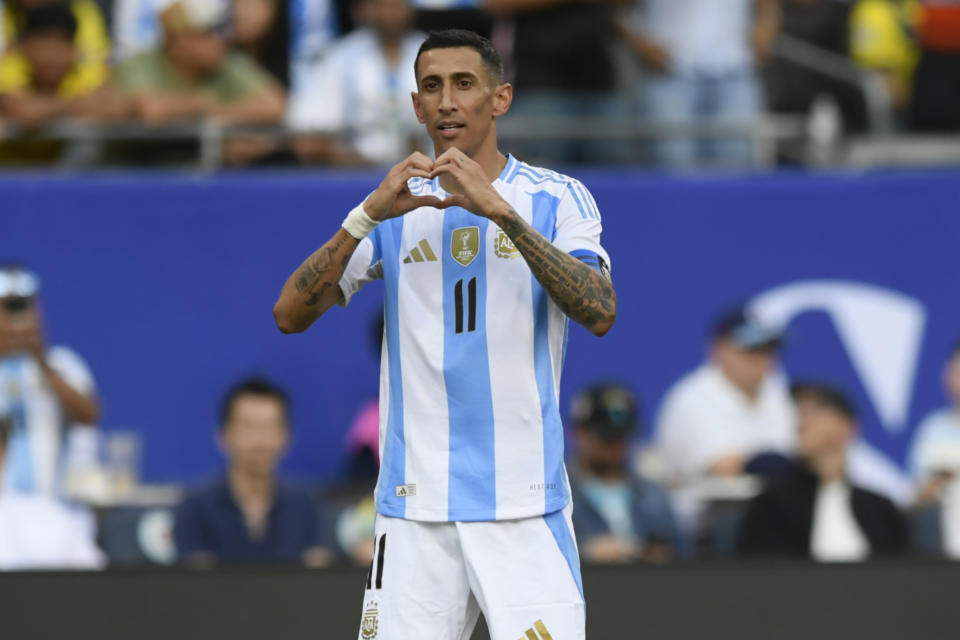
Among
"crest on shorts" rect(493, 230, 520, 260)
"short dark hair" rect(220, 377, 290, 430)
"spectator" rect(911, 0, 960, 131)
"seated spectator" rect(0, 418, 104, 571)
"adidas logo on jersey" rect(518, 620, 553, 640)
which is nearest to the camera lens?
"adidas logo on jersey" rect(518, 620, 553, 640)

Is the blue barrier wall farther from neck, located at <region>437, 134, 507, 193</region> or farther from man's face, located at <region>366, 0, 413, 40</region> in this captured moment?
neck, located at <region>437, 134, 507, 193</region>

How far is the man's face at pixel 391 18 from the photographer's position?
32.2 feet

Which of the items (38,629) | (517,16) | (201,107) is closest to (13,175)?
(201,107)

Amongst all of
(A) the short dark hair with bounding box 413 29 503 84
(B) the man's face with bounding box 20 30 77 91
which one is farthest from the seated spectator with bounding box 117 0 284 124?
(A) the short dark hair with bounding box 413 29 503 84

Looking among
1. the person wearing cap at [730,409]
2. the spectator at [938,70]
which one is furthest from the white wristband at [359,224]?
the spectator at [938,70]

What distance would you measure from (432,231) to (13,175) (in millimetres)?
5613

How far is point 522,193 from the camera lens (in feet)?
14.9

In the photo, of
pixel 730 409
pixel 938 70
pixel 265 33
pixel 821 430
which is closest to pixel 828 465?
pixel 821 430

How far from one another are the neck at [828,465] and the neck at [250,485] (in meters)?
2.60

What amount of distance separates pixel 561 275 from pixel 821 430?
3964 millimetres

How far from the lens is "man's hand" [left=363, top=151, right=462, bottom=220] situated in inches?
166

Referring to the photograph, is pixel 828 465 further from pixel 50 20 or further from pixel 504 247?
pixel 50 20

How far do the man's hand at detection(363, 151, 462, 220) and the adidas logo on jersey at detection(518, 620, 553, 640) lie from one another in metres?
1.14

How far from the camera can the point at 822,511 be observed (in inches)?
305
